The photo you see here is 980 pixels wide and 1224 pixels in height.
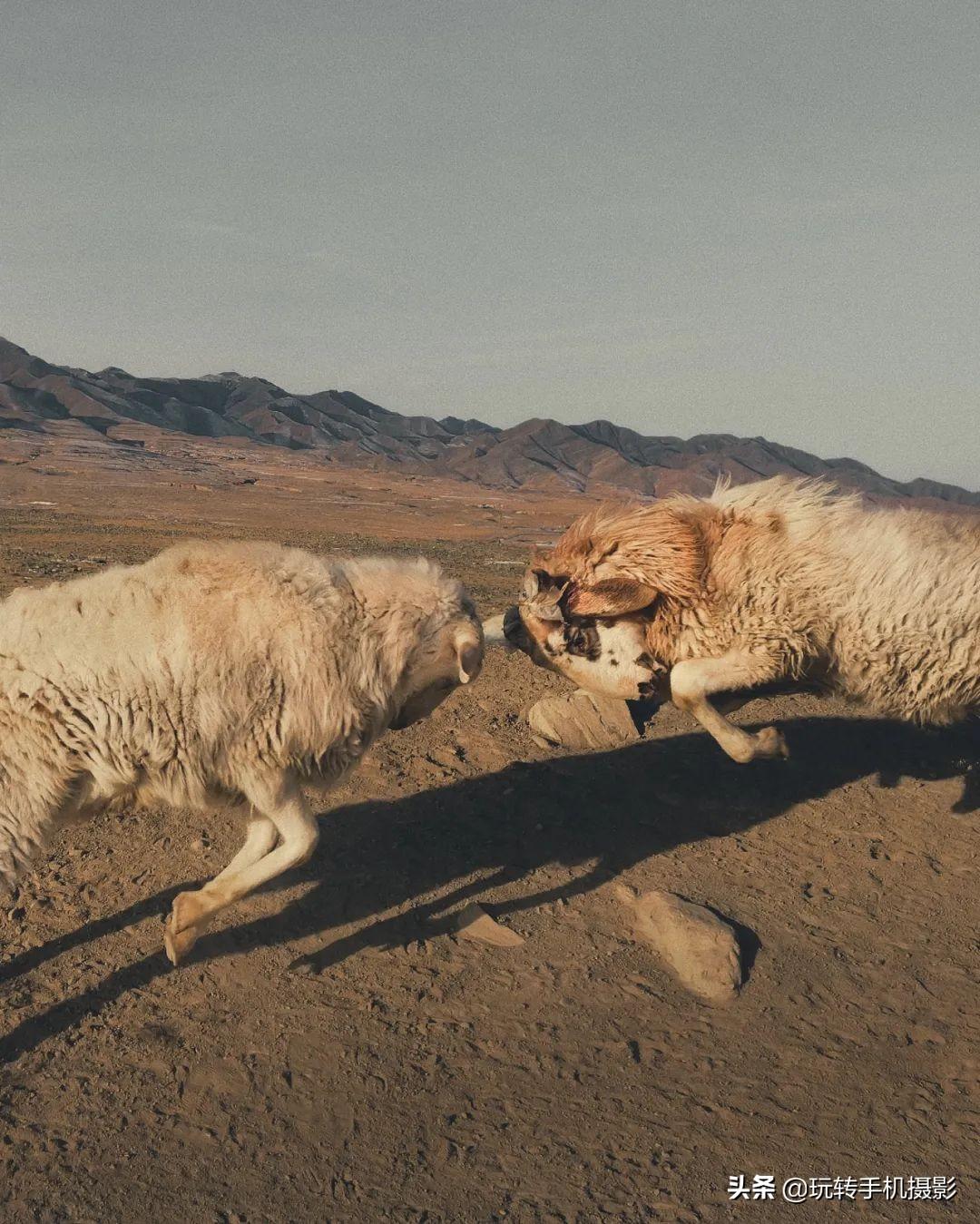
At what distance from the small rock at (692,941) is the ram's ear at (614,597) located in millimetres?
1779

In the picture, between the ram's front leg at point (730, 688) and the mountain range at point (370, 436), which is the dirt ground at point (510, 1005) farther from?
the mountain range at point (370, 436)

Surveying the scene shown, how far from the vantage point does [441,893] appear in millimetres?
6109

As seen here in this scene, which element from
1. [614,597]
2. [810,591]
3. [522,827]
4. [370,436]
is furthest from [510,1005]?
[370,436]

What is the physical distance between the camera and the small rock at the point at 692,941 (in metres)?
5.34

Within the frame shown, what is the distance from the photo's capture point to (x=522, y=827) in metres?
6.97

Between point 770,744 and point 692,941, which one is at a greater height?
point 770,744

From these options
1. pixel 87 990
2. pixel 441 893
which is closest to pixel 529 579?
pixel 441 893

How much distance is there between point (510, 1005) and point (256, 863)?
1421mm

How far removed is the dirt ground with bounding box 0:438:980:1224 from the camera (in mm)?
3969

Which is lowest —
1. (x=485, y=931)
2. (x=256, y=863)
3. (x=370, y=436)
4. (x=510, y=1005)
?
(x=510, y=1005)

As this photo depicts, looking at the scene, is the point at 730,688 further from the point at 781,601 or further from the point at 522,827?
the point at 522,827

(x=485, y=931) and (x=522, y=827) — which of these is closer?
(x=485, y=931)

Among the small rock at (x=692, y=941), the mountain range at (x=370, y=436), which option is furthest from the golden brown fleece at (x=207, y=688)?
the mountain range at (x=370, y=436)

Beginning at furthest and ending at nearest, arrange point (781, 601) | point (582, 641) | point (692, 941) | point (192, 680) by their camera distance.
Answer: point (582, 641), point (781, 601), point (692, 941), point (192, 680)
